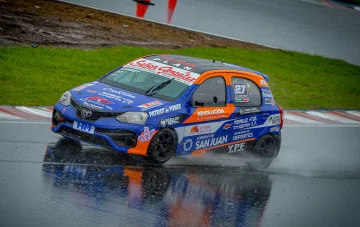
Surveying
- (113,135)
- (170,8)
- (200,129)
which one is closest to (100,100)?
(113,135)

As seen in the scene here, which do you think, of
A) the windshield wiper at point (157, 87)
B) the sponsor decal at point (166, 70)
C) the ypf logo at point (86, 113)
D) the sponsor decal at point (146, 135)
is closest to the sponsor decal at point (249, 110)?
the sponsor decal at point (166, 70)

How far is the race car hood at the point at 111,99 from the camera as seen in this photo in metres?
11.3

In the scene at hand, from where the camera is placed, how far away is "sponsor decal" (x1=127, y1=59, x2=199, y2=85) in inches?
484

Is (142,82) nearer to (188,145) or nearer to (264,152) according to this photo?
(188,145)

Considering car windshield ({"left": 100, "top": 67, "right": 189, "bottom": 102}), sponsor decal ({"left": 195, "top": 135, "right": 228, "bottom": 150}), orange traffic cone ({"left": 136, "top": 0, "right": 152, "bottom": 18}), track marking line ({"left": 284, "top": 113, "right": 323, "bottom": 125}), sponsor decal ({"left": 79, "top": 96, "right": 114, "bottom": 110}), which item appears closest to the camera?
sponsor decal ({"left": 79, "top": 96, "right": 114, "bottom": 110})

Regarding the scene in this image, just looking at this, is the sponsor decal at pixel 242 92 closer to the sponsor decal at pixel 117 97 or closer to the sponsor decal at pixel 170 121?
the sponsor decal at pixel 170 121

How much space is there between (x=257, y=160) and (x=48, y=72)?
5.90m

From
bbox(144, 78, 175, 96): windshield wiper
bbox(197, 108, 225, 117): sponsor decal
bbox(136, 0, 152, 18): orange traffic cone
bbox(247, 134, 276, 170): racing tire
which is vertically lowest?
bbox(247, 134, 276, 170): racing tire

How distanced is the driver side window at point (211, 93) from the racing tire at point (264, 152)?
4.03 feet

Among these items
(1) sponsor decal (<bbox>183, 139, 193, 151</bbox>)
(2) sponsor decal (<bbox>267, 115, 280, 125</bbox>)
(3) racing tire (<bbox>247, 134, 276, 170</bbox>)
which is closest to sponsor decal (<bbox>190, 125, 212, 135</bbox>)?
(1) sponsor decal (<bbox>183, 139, 193, 151</bbox>)

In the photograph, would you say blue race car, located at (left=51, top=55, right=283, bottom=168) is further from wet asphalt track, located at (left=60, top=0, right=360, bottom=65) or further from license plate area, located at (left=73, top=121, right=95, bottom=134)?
wet asphalt track, located at (left=60, top=0, right=360, bottom=65)

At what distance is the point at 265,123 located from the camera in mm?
13352

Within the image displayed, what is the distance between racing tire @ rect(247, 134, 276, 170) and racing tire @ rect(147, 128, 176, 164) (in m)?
1.95

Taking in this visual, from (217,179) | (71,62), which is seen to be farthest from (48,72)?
(217,179)
